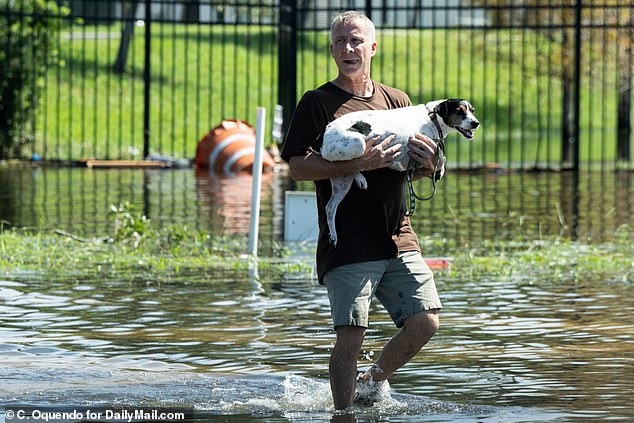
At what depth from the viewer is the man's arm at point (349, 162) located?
20.7ft

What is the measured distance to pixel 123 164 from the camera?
2370cm

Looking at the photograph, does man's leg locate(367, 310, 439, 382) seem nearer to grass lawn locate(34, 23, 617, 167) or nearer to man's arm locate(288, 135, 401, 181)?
man's arm locate(288, 135, 401, 181)

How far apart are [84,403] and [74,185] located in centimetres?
1364

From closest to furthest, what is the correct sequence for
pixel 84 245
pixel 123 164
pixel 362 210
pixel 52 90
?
pixel 362 210
pixel 84 245
pixel 123 164
pixel 52 90

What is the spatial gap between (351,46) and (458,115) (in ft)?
1.95

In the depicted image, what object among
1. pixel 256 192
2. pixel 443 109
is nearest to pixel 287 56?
pixel 256 192

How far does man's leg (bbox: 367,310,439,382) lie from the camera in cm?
650

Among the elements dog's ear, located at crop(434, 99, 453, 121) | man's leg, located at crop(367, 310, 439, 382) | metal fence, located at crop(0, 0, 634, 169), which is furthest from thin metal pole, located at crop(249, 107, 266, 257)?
metal fence, located at crop(0, 0, 634, 169)

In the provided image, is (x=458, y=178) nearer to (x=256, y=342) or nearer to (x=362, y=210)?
(x=256, y=342)

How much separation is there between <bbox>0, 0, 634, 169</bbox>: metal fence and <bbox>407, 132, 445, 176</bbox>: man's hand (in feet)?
52.6

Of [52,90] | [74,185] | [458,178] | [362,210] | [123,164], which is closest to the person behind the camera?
[362,210]

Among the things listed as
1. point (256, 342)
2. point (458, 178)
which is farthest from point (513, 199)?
point (256, 342)

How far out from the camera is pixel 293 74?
2358 centimetres

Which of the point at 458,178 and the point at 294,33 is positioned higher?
the point at 294,33
